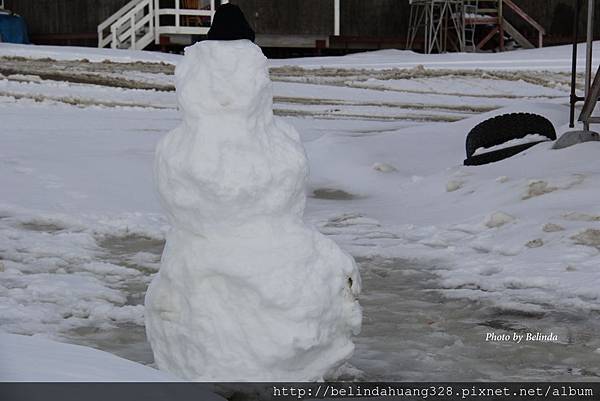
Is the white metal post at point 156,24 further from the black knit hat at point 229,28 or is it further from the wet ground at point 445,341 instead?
the black knit hat at point 229,28

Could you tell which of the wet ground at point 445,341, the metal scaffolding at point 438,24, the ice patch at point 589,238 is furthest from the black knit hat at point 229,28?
the metal scaffolding at point 438,24

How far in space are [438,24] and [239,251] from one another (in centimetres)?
2339

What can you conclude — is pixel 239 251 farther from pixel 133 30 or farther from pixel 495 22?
pixel 495 22

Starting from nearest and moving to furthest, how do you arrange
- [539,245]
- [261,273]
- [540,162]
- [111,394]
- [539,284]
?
[111,394]
[261,273]
[539,284]
[539,245]
[540,162]

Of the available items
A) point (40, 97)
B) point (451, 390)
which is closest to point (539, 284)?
point (451, 390)

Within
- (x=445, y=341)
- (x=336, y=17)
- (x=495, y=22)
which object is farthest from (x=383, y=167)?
(x=495, y=22)

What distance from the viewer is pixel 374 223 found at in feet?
30.9

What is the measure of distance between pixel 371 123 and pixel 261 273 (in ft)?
39.6

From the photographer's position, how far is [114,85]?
60.6 ft

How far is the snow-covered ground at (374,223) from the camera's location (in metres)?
5.61

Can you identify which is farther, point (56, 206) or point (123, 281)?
point (56, 206)

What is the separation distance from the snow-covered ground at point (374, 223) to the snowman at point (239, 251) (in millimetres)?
607

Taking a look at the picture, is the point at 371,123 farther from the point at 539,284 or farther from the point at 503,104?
the point at 539,284

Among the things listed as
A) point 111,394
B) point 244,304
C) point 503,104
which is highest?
point 111,394
